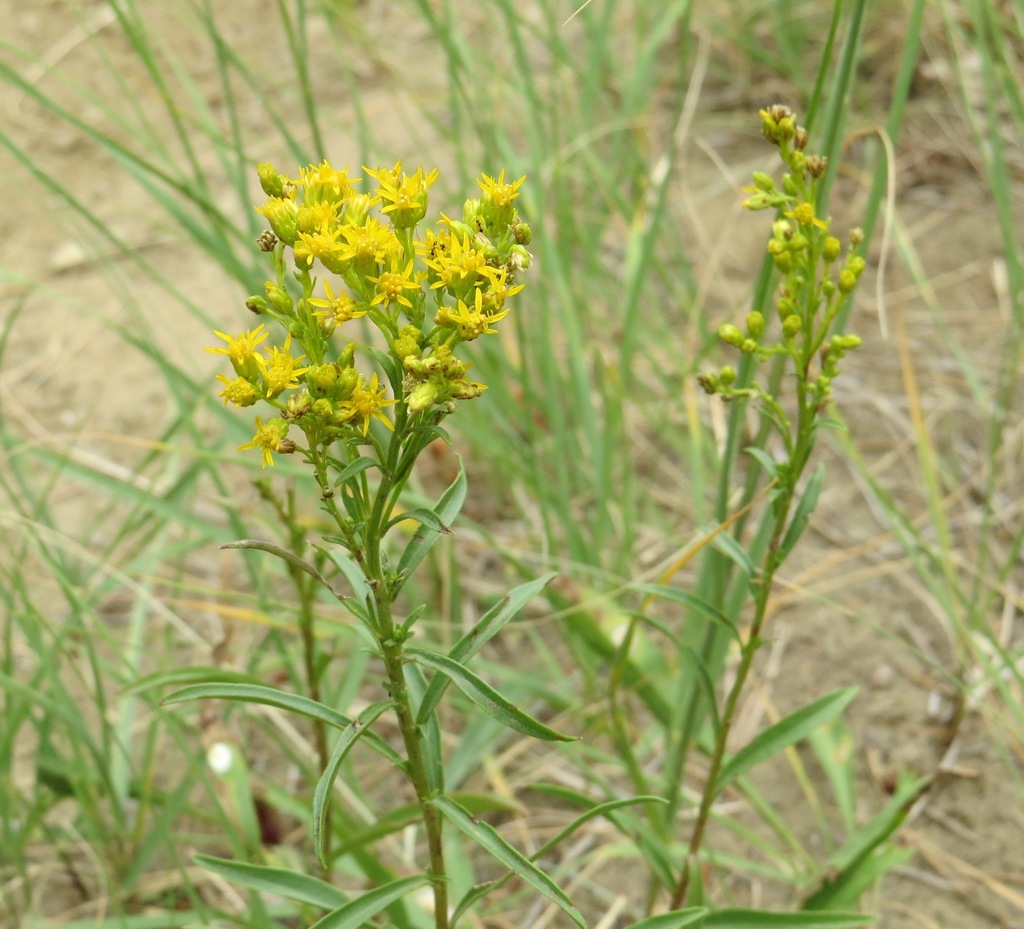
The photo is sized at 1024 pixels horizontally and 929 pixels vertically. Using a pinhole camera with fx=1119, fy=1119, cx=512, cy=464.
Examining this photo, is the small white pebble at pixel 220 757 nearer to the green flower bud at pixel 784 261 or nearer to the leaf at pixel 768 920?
the leaf at pixel 768 920

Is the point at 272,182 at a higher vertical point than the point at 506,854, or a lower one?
higher

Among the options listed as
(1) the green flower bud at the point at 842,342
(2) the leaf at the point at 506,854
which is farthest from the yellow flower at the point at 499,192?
(2) the leaf at the point at 506,854

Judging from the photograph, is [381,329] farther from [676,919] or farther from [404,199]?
[676,919]

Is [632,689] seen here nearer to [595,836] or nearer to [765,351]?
[595,836]

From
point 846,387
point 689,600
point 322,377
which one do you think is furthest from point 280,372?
point 846,387

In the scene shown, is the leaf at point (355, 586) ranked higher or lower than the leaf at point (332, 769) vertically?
higher

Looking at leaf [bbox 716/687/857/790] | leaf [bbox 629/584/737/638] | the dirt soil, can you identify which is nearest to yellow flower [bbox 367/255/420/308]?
leaf [bbox 629/584/737/638]
